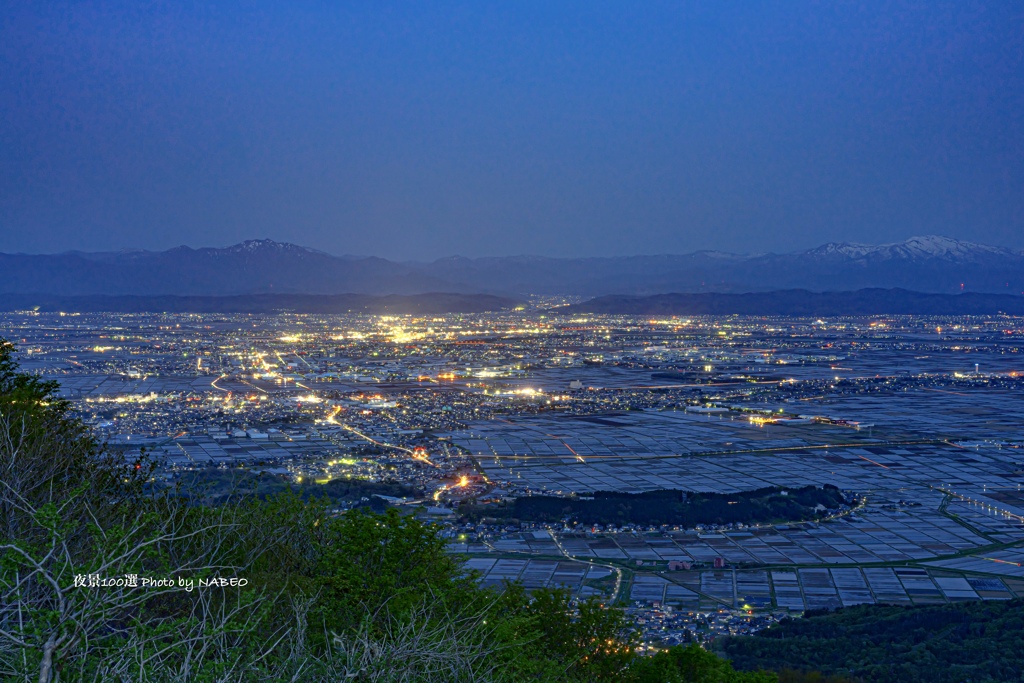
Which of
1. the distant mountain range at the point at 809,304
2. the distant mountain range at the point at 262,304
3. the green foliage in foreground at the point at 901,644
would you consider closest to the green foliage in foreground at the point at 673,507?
the green foliage in foreground at the point at 901,644

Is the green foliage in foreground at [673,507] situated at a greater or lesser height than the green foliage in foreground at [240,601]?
lesser

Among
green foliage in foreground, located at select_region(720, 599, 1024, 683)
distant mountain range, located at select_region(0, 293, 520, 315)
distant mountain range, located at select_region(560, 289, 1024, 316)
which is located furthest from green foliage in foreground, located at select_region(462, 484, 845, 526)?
distant mountain range, located at select_region(0, 293, 520, 315)

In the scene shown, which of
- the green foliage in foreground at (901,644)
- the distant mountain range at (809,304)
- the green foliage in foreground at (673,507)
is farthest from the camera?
the distant mountain range at (809,304)

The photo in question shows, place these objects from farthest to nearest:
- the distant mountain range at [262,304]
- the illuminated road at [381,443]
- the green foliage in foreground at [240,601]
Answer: the distant mountain range at [262,304] < the illuminated road at [381,443] < the green foliage in foreground at [240,601]

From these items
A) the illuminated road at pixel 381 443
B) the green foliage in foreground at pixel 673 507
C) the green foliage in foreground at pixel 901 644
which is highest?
the green foliage in foreground at pixel 901 644

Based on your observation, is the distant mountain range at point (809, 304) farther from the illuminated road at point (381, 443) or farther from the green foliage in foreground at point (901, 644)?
the green foliage in foreground at point (901, 644)

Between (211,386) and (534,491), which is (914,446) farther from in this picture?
(211,386)

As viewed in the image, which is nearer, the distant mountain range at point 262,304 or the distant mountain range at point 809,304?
the distant mountain range at point 809,304
